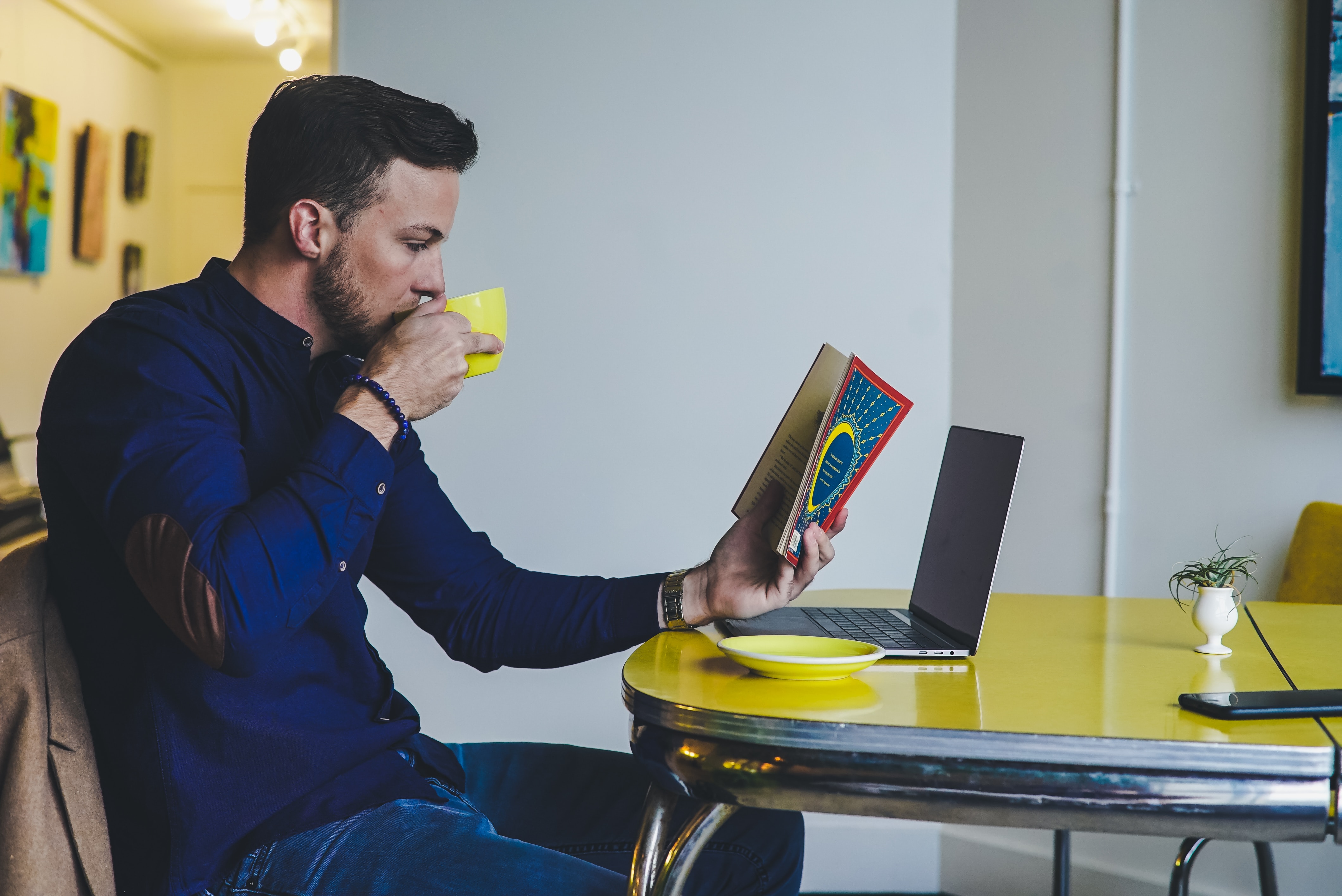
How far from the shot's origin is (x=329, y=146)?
115 cm

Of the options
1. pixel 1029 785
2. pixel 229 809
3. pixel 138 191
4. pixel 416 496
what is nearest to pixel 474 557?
pixel 416 496

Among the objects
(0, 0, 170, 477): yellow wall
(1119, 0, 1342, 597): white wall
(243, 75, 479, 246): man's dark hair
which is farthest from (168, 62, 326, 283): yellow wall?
(243, 75, 479, 246): man's dark hair

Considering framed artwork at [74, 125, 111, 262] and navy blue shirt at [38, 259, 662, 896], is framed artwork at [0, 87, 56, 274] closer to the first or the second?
framed artwork at [74, 125, 111, 262]

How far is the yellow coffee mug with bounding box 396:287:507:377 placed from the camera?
3.88ft

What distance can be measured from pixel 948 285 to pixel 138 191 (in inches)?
188

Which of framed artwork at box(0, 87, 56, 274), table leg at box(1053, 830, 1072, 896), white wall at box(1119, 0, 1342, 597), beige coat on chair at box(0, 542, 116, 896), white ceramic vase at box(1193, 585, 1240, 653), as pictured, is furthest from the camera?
framed artwork at box(0, 87, 56, 274)

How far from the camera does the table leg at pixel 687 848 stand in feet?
3.02

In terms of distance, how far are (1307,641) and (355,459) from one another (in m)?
1.11

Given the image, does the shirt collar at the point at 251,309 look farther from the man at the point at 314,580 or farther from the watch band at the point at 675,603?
the watch band at the point at 675,603

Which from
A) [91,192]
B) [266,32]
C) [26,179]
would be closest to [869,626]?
[26,179]

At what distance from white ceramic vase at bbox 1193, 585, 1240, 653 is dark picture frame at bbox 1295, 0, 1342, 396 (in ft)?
3.34

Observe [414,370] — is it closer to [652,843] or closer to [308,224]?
[308,224]

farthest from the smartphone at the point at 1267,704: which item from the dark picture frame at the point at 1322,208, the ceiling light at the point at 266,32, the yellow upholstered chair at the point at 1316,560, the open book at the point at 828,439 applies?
the ceiling light at the point at 266,32

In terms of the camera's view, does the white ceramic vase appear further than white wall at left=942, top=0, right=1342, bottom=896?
No
